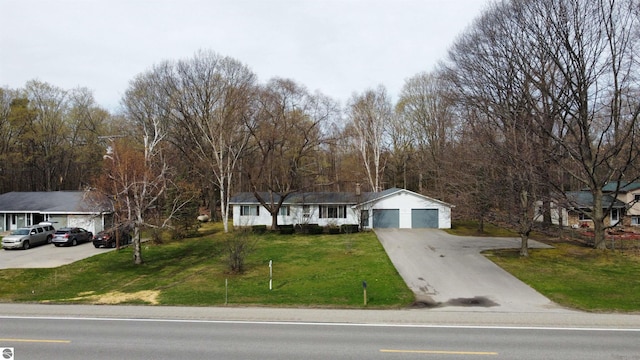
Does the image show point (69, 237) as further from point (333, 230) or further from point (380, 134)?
point (380, 134)

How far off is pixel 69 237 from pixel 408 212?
29.4 m

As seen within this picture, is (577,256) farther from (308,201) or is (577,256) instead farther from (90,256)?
(90,256)

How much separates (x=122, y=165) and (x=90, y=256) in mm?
7582

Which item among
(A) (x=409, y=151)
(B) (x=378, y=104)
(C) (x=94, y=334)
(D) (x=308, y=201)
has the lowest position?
(C) (x=94, y=334)

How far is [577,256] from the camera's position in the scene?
26.3 m

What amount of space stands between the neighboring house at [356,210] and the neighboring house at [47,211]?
44.9 feet

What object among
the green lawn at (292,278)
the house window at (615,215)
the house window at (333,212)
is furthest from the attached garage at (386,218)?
the house window at (615,215)

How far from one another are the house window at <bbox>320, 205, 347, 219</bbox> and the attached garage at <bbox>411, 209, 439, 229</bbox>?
688 cm

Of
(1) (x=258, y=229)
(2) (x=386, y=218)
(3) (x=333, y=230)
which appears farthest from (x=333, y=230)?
(1) (x=258, y=229)

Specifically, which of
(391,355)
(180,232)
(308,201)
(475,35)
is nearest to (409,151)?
(308,201)

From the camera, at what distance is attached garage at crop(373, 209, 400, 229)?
4291cm

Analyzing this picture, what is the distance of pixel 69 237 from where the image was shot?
1271 inches

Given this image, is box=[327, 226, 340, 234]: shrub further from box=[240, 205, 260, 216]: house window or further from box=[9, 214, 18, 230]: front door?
box=[9, 214, 18, 230]: front door

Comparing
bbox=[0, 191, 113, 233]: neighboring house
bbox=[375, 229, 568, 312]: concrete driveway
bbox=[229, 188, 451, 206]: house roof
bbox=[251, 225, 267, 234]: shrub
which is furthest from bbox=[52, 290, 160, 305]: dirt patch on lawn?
bbox=[229, 188, 451, 206]: house roof
